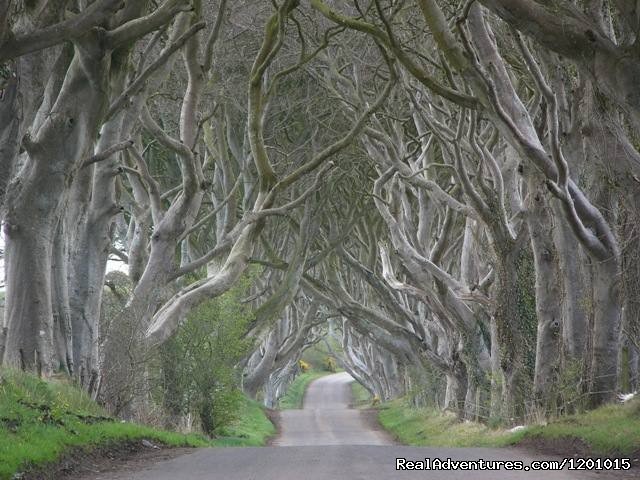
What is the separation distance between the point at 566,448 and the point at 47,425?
6.71m

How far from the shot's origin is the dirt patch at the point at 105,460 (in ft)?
27.2

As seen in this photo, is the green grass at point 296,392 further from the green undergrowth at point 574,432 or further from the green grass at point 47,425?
the green grass at point 47,425

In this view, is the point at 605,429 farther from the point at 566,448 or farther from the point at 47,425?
the point at 47,425

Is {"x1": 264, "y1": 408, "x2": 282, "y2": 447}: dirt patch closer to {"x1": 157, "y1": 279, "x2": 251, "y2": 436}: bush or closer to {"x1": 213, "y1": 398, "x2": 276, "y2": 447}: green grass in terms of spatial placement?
{"x1": 213, "y1": 398, "x2": 276, "y2": 447}: green grass

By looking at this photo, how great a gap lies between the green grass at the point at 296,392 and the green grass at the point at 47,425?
3852 centimetres

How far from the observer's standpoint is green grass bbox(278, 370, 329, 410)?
179ft

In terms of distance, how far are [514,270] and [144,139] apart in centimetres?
1225

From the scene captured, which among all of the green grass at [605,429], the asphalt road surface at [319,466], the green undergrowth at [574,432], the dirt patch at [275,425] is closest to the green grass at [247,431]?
the dirt patch at [275,425]

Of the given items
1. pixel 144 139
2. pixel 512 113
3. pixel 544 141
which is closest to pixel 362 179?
pixel 144 139

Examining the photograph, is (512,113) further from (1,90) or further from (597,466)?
(1,90)

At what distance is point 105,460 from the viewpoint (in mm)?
10008

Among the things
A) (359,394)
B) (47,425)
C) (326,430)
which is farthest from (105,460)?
(359,394)

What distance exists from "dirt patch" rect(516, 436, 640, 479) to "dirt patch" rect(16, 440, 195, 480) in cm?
502

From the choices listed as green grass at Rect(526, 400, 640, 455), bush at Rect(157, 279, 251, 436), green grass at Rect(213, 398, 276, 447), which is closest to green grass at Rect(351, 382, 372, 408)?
green grass at Rect(213, 398, 276, 447)
